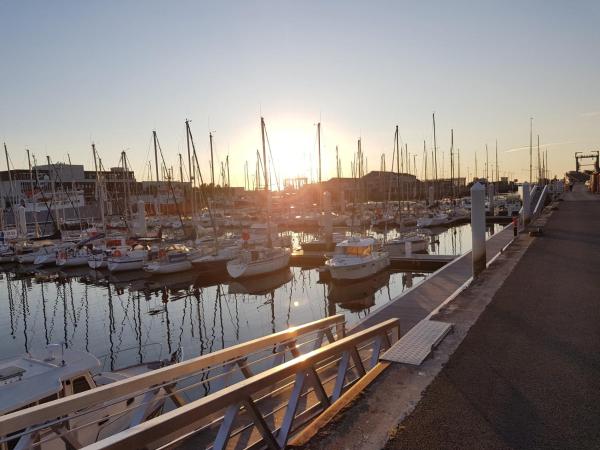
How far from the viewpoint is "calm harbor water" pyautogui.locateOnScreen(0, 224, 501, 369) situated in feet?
70.3

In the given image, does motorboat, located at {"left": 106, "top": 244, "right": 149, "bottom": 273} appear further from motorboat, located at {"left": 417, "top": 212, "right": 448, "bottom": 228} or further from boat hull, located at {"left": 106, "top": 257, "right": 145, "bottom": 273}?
motorboat, located at {"left": 417, "top": 212, "right": 448, "bottom": 228}

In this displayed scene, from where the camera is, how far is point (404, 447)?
4754mm

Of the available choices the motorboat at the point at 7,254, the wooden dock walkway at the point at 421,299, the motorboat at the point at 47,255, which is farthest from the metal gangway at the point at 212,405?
the motorboat at the point at 7,254

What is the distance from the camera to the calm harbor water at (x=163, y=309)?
21438 millimetres

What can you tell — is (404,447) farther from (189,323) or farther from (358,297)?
(358,297)

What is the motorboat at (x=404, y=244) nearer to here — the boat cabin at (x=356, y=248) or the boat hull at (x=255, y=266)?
the boat cabin at (x=356, y=248)

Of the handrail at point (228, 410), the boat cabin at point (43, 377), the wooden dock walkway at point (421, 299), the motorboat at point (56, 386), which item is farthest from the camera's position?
the wooden dock walkway at point (421, 299)

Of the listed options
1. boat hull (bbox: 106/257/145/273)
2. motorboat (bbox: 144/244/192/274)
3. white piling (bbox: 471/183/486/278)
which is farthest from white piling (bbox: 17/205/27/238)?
white piling (bbox: 471/183/486/278)

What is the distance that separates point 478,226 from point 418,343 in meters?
8.80

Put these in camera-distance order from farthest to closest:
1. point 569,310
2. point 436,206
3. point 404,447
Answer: point 436,206 < point 569,310 < point 404,447

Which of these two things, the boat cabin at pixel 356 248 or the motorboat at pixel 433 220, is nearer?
the boat cabin at pixel 356 248

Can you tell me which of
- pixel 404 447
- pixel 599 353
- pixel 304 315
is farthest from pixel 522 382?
pixel 304 315

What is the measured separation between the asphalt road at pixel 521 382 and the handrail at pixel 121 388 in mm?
2149

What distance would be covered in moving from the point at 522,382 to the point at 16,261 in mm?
54241
